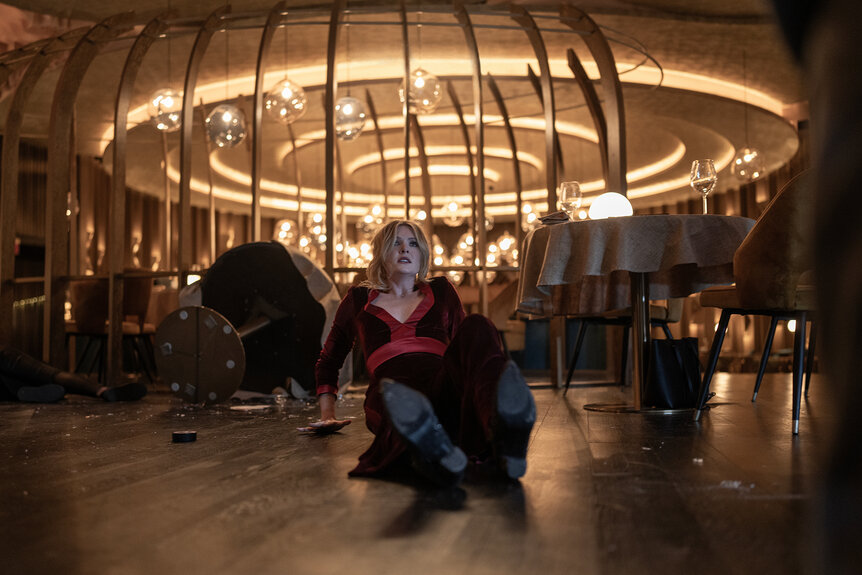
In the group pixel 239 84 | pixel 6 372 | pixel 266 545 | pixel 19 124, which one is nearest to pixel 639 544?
pixel 266 545

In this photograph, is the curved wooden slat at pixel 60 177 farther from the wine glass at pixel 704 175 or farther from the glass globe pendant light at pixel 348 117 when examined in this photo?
→ the wine glass at pixel 704 175

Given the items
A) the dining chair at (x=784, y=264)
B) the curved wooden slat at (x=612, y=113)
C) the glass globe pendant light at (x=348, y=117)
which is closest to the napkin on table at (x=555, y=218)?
the dining chair at (x=784, y=264)

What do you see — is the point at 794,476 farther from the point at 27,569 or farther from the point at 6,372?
the point at 6,372

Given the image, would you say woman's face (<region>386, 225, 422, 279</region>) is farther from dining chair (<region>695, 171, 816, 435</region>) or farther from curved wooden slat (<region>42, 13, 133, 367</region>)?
curved wooden slat (<region>42, 13, 133, 367</region>)

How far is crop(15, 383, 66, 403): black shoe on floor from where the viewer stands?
15.9ft

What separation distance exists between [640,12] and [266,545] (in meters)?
6.84

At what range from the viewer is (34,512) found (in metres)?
1.62

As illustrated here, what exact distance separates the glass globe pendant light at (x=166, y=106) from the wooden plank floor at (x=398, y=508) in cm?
373

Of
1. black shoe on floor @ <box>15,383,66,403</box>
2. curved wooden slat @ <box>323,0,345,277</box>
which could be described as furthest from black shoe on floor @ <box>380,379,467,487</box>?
black shoe on floor @ <box>15,383,66,403</box>

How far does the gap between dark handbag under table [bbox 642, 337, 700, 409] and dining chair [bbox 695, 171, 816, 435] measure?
0.69 metres

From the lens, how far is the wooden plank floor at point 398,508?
3.92ft

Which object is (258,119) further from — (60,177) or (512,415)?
→ (512,415)

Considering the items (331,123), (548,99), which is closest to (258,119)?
(331,123)

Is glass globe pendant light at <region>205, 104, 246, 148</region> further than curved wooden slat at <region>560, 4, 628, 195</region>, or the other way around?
glass globe pendant light at <region>205, 104, 246, 148</region>
